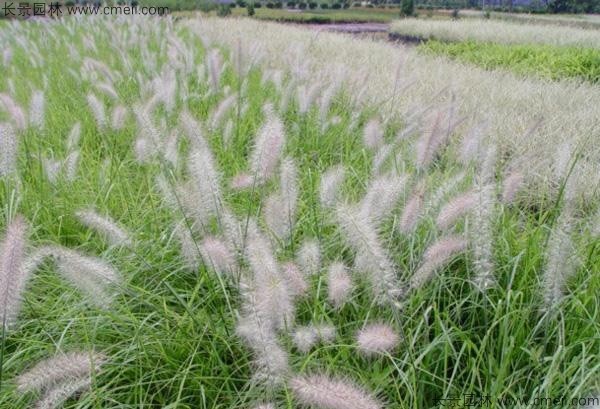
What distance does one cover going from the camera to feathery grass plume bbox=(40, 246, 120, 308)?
43.4 inches

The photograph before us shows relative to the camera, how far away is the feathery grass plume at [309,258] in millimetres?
1312

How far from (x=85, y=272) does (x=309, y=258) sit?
1.64ft

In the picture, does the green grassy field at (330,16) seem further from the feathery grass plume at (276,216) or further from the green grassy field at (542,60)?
the feathery grass plume at (276,216)

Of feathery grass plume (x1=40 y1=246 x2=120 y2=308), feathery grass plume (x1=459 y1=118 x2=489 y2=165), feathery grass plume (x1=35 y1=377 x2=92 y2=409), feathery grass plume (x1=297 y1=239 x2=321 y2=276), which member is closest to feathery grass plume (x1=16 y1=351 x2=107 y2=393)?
feathery grass plume (x1=35 y1=377 x2=92 y2=409)

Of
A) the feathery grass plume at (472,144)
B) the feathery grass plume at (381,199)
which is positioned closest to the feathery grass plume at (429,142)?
the feathery grass plume at (472,144)

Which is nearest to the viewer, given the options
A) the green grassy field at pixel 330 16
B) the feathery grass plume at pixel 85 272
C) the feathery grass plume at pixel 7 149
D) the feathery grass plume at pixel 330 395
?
the feathery grass plume at pixel 330 395

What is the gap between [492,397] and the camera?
1.11m

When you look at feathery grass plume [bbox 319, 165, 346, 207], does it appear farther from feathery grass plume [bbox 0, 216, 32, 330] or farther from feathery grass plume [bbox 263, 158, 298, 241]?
feathery grass plume [bbox 0, 216, 32, 330]

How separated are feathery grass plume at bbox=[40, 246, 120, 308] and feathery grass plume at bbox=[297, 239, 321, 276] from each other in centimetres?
42

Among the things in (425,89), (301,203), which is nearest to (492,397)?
(301,203)

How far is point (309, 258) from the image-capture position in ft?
4.39

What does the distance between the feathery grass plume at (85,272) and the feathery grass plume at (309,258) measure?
0.42 meters

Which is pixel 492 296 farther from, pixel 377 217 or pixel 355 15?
pixel 355 15

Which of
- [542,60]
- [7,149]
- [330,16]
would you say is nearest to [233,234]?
[7,149]
